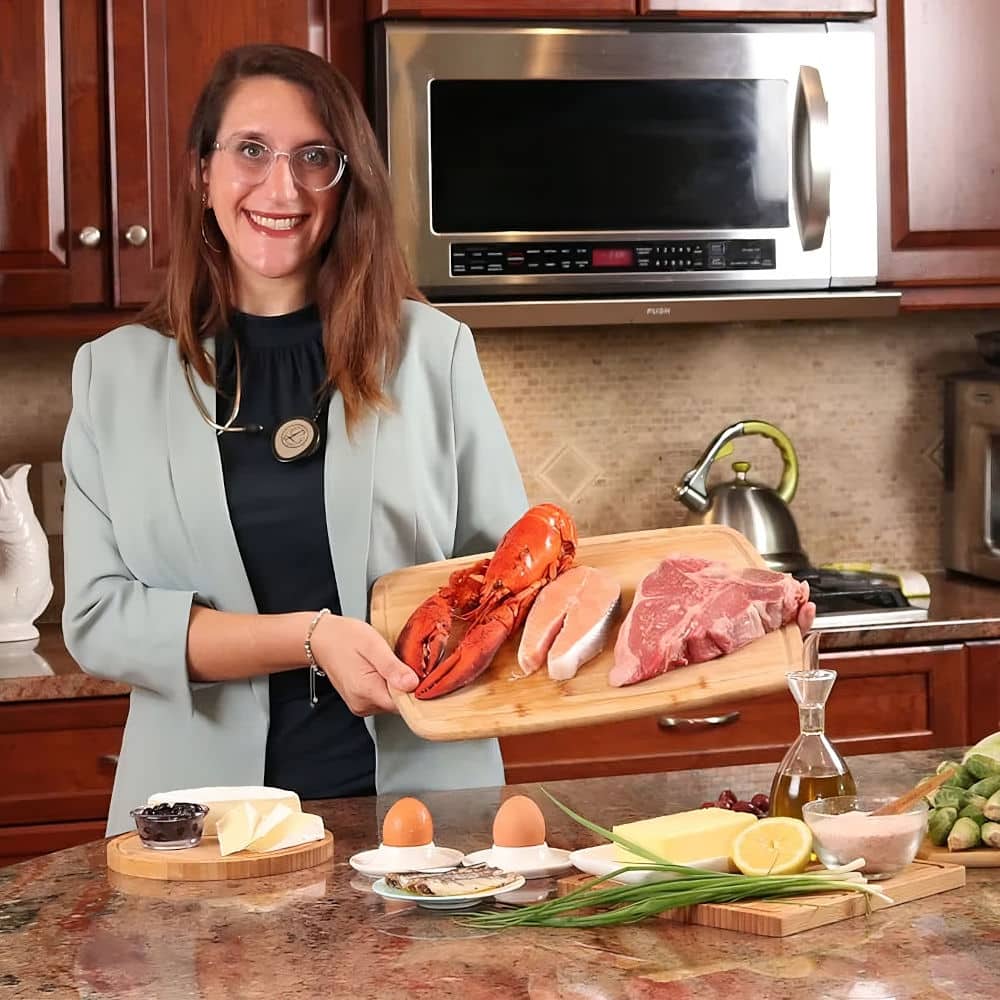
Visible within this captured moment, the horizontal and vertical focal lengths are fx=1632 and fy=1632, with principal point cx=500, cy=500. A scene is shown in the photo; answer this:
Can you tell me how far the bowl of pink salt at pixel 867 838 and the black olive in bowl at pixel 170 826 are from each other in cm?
61

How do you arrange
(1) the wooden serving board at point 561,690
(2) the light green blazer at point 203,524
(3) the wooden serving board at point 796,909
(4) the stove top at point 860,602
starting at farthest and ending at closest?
(4) the stove top at point 860,602 < (2) the light green blazer at point 203,524 < (1) the wooden serving board at point 561,690 < (3) the wooden serving board at point 796,909

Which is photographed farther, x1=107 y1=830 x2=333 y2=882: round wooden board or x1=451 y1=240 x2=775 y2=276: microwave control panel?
x1=451 y1=240 x2=775 y2=276: microwave control panel

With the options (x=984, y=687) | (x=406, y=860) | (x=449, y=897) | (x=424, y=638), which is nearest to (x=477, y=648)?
(x=424, y=638)

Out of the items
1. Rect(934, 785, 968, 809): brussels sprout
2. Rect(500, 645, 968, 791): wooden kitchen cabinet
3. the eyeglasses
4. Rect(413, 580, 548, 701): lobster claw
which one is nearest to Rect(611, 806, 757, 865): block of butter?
Rect(934, 785, 968, 809): brussels sprout

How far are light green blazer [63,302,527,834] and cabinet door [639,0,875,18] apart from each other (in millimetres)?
1240

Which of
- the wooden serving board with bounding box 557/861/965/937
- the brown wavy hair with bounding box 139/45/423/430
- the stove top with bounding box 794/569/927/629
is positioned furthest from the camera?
the stove top with bounding box 794/569/927/629

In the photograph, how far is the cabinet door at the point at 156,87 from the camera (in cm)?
307

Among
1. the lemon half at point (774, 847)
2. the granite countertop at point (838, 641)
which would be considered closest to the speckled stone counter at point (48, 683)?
the granite countertop at point (838, 641)

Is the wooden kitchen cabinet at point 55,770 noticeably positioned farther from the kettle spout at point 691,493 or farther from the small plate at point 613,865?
the small plate at point 613,865

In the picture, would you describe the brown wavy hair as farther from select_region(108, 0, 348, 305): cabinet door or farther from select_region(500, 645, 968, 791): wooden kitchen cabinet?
select_region(500, 645, 968, 791): wooden kitchen cabinet

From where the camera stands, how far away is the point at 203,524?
6.89ft

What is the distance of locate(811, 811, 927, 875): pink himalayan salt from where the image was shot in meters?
1.48

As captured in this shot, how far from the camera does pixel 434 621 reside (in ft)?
6.66

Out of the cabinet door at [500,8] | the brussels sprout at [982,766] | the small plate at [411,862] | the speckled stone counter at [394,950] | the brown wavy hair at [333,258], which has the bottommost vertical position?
the speckled stone counter at [394,950]
